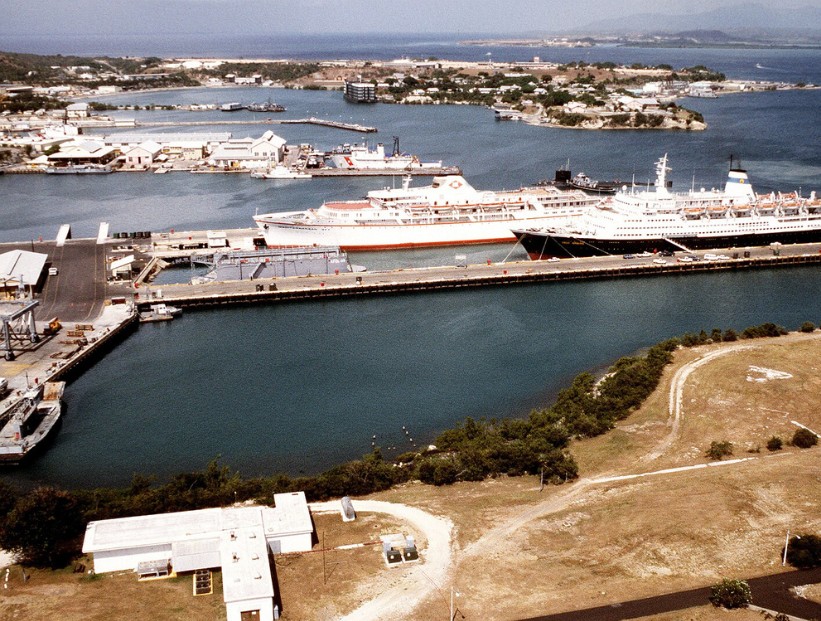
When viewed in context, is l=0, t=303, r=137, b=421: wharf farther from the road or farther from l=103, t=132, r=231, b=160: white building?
l=103, t=132, r=231, b=160: white building

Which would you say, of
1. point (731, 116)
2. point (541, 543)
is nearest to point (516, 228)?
point (541, 543)

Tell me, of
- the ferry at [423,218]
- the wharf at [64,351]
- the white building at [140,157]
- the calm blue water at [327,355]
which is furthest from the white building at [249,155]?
the wharf at [64,351]

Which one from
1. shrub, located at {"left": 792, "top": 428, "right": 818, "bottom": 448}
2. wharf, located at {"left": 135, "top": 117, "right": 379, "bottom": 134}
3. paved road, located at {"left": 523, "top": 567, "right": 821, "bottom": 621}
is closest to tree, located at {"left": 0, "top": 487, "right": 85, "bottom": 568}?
paved road, located at {"left": 523, "top": 567, "right": 821, "bottom": 621}

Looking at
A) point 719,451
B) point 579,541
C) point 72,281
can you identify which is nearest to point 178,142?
point 72,281

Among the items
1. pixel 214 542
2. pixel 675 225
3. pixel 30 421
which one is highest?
pixel 675 225

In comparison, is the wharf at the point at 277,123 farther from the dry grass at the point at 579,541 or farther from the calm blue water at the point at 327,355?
the dry grass at the point at 579,541

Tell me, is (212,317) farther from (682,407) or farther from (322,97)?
(322,97)

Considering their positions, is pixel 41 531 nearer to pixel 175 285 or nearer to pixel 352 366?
pixel 352 366
